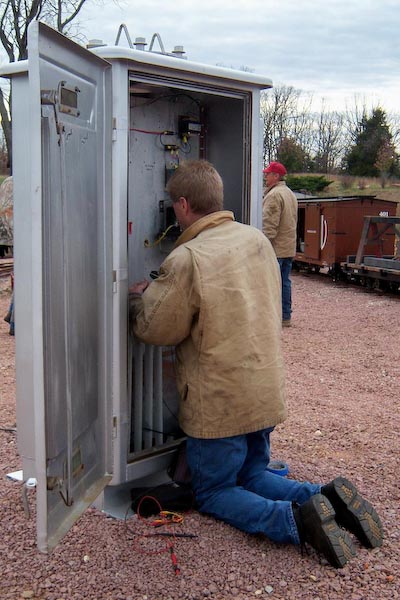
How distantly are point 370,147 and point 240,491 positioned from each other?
134ft

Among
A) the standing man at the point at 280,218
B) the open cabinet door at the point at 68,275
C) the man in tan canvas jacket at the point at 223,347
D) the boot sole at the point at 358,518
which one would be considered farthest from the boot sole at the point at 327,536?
the standing man at the point at 280,218

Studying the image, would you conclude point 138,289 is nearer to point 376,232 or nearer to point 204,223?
point 204,223

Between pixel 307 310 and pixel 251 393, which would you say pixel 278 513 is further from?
pixel 307 310

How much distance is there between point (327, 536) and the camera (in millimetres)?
2881

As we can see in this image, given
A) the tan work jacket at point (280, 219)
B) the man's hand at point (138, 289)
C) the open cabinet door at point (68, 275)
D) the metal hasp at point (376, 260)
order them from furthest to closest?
1. the metal hasp at point (376, 260)
2. the tan work jacket at point (280, 219)
3. the man's hand at point (138, 289)
4. the open cabinet door at point (68, 275)

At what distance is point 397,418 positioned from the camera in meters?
5.08

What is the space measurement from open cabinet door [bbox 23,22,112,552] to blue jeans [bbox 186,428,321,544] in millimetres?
462

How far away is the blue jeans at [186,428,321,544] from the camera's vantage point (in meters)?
3.05

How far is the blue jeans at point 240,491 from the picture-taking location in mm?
3049

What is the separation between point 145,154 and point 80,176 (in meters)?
1.03

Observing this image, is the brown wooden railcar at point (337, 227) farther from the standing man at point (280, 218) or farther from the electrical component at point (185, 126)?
the electrical component at point (185, 126)

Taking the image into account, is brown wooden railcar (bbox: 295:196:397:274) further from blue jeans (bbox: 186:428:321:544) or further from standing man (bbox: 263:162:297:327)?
blue jeans (bbox: 186:428:321:544)

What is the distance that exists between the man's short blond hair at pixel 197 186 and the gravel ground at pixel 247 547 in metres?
1.52

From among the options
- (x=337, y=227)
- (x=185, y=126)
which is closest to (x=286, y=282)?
(x=185, y=126)
